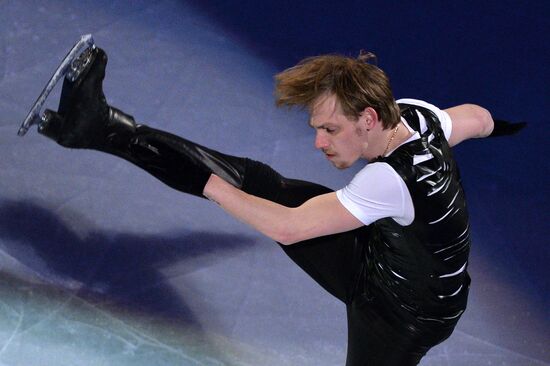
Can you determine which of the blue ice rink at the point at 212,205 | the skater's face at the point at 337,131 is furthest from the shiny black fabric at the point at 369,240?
the blue ice rink at the point at 212,205

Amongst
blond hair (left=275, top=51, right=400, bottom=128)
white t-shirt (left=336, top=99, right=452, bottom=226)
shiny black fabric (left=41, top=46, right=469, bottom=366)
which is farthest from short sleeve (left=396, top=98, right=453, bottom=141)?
white t-shirt (left=336, top=99, right=452, bottom=226)

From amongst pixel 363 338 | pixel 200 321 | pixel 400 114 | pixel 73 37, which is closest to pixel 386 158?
pixel 400 114

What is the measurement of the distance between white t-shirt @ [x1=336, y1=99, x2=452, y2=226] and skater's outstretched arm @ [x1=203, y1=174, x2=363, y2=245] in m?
0.03

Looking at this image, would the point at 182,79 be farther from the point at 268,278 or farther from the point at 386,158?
the point at 386,158

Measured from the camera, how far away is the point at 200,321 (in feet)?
10.9

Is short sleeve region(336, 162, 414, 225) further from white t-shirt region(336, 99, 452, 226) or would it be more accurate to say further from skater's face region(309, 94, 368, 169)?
skater's face region(309, 94, 368, 169)

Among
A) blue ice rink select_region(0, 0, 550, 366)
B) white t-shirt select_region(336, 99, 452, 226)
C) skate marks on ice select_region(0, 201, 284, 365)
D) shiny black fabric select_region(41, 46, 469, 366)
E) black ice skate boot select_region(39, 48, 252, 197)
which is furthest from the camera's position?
blue ice rink select_region(0, 0, 550, 366)

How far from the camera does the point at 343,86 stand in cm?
254

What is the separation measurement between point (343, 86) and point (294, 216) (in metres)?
0.37

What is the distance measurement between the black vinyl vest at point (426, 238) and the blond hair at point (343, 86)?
5.3 inches

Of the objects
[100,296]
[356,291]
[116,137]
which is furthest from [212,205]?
[356,291]

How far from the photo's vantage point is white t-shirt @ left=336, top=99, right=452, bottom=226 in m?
2.51

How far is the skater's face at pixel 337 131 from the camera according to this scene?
101 inches

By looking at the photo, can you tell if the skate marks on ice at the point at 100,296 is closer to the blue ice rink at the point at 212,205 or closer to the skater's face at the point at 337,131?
the blue ice rink at the point at 212,205
